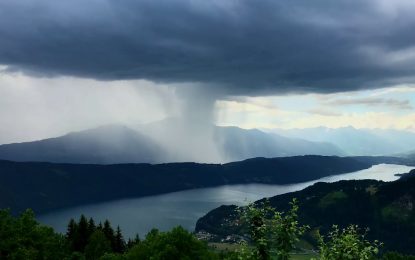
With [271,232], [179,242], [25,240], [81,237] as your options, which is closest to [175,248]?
[179,242]

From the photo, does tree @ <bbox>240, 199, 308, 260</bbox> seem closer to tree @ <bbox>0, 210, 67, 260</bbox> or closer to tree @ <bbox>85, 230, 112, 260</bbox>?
tree @ <bbox>0, 210, 67, 260</bbox>

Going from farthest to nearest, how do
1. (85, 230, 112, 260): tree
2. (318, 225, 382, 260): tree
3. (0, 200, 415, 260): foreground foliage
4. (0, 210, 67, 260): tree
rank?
1. (85, 230, 112, 260): tree
2. (0, 210, 67, 260): tree
3. (0, 200, 415, 260): foreground foliage
4. (318, 225, 382, 260): tree

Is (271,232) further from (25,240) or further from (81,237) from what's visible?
(81,237)

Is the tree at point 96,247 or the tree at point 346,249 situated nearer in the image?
the tree at point 346,249

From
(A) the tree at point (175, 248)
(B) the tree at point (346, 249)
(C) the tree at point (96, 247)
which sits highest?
(B) the tree at point (346, 249)

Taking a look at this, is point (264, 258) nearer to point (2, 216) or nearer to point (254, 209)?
point (254, 209)

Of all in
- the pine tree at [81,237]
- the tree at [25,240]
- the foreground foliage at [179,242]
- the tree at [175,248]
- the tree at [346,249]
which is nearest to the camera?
the tree at [346,249]

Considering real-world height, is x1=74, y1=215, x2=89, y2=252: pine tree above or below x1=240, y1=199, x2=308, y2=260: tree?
below

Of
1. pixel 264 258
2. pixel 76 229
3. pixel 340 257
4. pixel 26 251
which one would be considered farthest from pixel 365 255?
pixel 76 229

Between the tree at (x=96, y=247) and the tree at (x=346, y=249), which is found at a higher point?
the tree at (x=346, y=249)

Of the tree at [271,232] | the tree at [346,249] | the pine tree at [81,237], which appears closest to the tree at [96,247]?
the pine tree at [81,237]

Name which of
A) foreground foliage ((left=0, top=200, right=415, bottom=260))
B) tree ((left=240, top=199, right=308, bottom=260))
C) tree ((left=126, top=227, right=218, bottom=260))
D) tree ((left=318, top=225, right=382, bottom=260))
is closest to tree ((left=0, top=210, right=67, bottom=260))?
foreground foliage ((left=0, top=200, right=415, bottom=260))

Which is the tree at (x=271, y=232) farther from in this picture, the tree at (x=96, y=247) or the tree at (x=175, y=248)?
the tree at (x=96, y=247)
